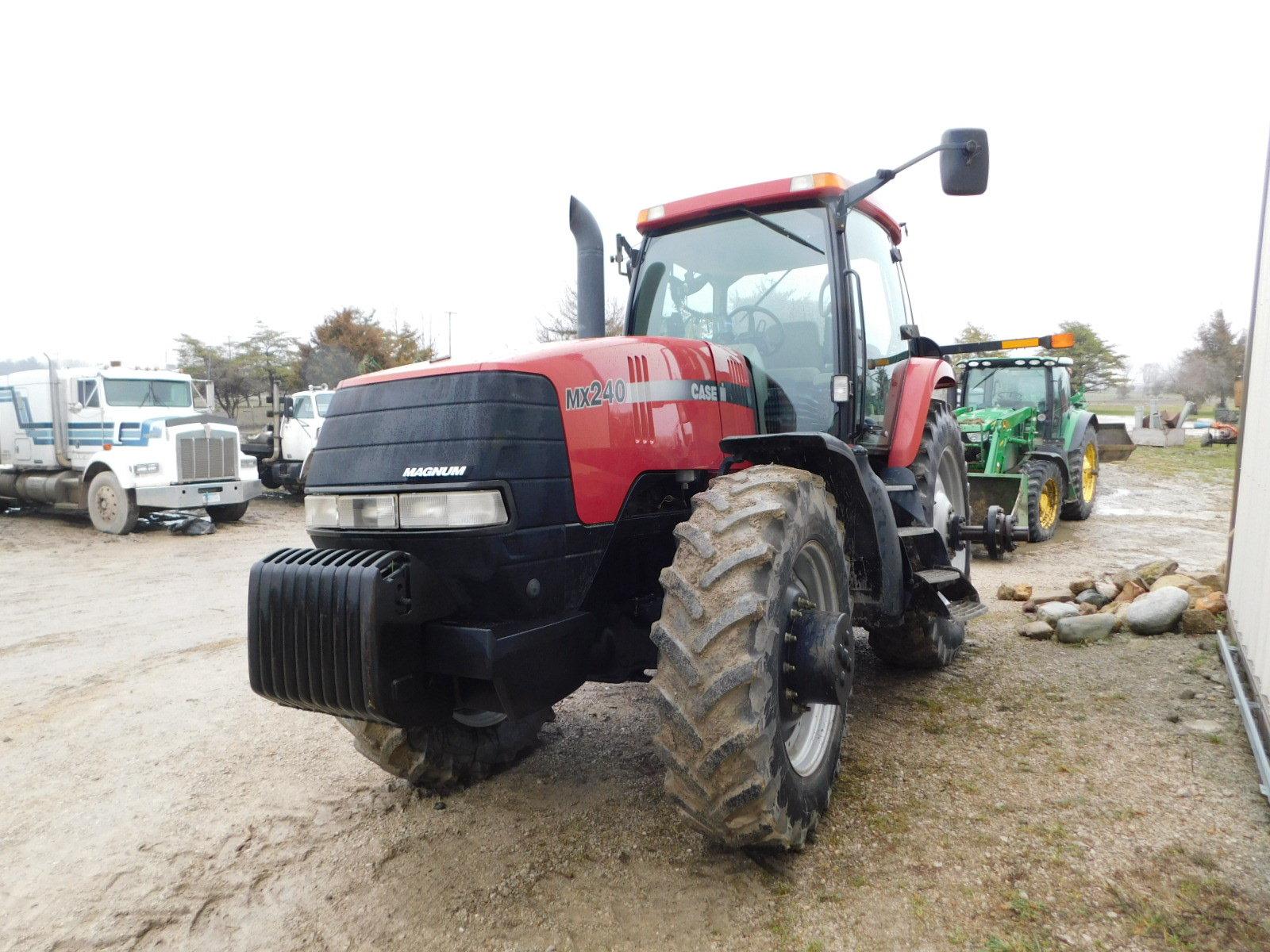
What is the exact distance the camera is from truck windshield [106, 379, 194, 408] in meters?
12.7

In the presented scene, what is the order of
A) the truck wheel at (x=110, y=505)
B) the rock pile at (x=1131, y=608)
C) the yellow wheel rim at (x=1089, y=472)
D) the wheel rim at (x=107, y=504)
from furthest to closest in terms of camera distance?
1. the yellow wheel rim at (x=1089, y=472)
2. the wheel rim at (x=107, y=504)
3. the truck wheel at (x=110, y=505)
4. the rock pile at (x=1131, y=608)

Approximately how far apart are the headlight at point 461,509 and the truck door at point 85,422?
12.1 m

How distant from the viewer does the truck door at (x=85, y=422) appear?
492 inches

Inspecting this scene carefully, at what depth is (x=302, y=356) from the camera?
3719cm

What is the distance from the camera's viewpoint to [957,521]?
4.93 m

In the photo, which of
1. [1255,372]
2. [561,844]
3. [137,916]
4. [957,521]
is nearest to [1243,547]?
[1255,372]

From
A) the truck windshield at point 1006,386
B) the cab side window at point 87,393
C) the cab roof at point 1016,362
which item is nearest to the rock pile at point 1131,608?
the truck windshield at point 1006,386

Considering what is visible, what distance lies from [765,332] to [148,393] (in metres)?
12.2

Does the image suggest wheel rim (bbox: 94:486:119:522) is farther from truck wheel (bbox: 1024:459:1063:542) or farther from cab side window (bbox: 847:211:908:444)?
truck wheel (bbox: 1024:459:1063:542)

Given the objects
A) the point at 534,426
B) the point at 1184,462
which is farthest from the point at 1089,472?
the point at 534,426

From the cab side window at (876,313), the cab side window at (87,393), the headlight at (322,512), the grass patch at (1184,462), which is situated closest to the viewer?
the headlight at (322,512)

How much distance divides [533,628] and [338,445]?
93cm

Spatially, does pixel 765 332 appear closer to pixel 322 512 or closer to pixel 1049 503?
pixel 322 512

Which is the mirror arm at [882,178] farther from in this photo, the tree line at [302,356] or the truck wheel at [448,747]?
the tree line at [302,356]
